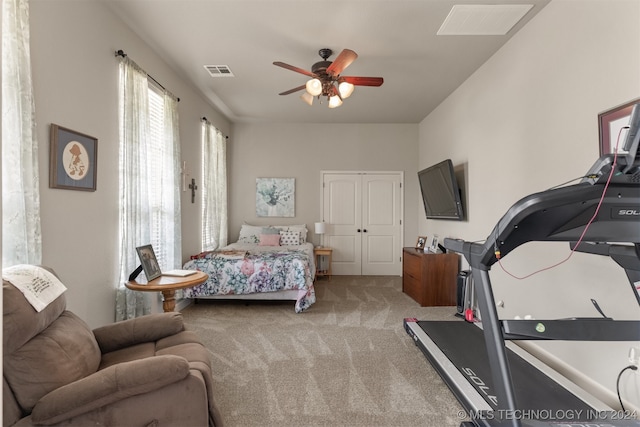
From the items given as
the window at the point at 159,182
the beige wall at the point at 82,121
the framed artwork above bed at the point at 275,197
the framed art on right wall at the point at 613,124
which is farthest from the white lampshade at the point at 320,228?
the framed art on right wall at the point at 613,124

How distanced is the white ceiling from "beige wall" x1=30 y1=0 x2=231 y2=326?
0.38 metres

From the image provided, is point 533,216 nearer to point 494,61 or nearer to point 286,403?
point 286,403

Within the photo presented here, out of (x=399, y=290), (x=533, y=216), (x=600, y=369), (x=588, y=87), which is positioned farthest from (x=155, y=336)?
(x=399, y=290)

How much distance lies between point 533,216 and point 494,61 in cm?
288

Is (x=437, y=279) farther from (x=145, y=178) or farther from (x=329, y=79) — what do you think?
(x=145, y=178)

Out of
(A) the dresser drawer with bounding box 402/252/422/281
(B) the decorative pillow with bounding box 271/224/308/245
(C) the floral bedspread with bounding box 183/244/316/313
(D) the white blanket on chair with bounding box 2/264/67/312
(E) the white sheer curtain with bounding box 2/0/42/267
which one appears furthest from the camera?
(B) the decorative pillow with bounding box 271/224/308/245

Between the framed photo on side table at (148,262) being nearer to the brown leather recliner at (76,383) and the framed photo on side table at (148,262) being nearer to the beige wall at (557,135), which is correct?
the brown leather recliner at (76,383)

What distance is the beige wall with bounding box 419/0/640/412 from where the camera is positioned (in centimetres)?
208

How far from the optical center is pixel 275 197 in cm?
621

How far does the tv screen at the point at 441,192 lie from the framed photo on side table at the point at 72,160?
12.6ft

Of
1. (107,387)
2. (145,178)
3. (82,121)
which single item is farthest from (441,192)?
(107,387)

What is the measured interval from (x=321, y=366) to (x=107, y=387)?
1.61 meters

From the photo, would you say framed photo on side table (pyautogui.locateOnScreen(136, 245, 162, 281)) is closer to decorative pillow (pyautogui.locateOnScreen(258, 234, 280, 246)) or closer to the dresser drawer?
decorative pillow (pyautogui.locateOnScreen(258, 234, 280, 246))

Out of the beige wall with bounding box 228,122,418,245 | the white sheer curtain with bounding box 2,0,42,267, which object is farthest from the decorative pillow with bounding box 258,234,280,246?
the white sheer curtain with bounding box 2,0,42,267
